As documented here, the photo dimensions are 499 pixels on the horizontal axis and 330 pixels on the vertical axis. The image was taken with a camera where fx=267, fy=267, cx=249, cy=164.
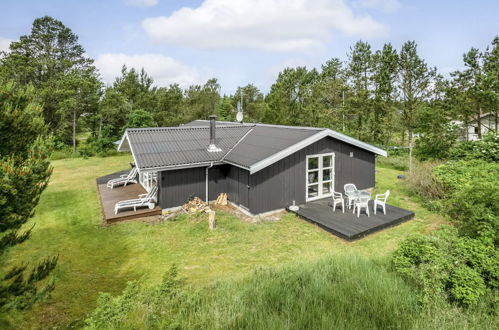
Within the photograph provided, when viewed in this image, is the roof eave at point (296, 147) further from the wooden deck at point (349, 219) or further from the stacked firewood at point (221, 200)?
the stacked firewood at point (221, 200)

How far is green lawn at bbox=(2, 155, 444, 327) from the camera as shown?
5.95 metres

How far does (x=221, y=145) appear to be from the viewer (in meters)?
12.4

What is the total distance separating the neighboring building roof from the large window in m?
0.98

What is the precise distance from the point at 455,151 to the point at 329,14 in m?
11.4

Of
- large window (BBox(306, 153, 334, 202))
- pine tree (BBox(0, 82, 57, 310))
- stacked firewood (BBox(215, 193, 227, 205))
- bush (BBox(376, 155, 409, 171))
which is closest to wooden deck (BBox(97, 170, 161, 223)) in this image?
stacked firewood (BBox(215, 193, 227, 205))

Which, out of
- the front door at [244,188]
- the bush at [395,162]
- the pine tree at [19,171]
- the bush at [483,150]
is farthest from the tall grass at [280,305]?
the bush at [395,162]

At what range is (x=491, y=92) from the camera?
16.1 meters

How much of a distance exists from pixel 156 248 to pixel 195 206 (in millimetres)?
2928

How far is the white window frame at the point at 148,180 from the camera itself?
1177 cm

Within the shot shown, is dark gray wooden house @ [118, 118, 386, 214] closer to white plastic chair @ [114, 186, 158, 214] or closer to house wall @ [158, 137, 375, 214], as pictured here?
house wall @ [158, 137, 375, 214]

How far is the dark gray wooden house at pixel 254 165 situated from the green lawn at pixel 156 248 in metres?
1.25

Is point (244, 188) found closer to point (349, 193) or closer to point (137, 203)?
point (349, 193)

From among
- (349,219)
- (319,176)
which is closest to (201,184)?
(319,176)

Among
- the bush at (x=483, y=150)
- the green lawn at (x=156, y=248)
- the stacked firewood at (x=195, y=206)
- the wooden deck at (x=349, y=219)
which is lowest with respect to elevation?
the green lawn at (x=156, y=248)
